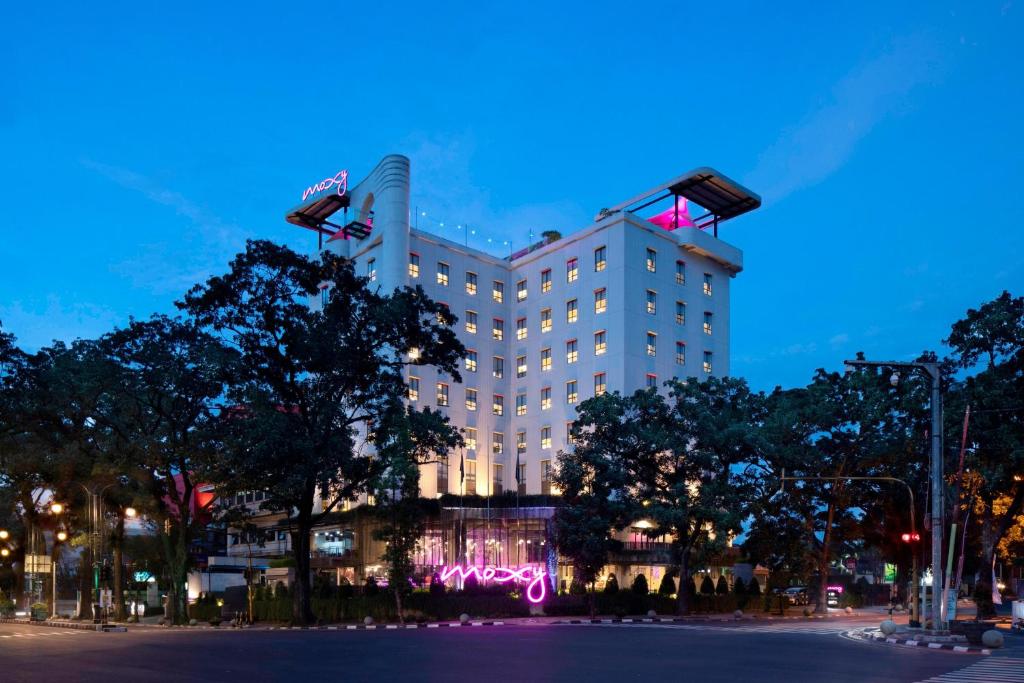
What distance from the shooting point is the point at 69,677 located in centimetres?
2083

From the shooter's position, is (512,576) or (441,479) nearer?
(512,576)

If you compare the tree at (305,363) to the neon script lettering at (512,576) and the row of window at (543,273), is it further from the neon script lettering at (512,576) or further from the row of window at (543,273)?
A: the row of window at (543,273)

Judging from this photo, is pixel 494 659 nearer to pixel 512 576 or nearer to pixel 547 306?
pixel 512 576

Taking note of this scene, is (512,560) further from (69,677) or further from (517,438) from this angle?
(69,677)

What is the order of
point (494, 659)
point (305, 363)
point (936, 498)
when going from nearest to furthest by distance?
point (494, 659)
point (936, 498)
point (305, 363)

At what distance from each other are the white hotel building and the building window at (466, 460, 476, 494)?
0.44ft

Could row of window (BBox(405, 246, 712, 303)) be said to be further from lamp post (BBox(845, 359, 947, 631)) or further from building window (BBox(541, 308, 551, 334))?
lamp post (BBox(845, 359, 947, 631))

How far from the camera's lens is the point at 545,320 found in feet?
294

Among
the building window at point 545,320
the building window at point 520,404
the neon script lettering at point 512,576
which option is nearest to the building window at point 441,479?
the building window at point 520,404

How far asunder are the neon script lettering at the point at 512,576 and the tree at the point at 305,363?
11.0 metres

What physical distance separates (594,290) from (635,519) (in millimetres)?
30466

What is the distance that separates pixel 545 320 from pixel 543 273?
4.48 m

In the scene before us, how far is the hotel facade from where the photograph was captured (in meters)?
82.2

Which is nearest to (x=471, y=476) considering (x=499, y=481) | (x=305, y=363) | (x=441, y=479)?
(x=441, y=479)
